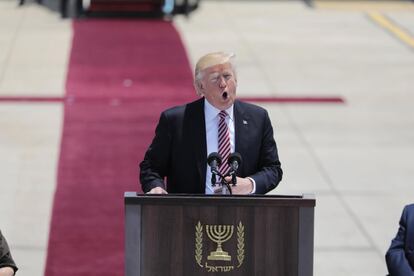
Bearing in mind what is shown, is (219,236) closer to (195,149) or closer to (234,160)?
(234,160)

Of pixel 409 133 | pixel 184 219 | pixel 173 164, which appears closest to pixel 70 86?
pixel 409 133

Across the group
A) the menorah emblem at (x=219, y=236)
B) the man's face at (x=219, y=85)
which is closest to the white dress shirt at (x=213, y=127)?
the man's face at (x=219, y=85)

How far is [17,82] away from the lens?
15688 mm

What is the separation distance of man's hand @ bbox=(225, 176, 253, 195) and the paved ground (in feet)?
10.7

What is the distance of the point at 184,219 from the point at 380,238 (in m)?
5.00

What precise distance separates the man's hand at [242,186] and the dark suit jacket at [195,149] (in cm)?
15

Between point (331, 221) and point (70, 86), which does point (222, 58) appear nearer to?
point (331, 221)

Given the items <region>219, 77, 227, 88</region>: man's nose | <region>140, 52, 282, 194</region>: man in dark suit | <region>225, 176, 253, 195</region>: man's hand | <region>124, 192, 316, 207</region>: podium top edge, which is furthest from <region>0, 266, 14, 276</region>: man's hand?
<region>219, 77, 227, 88</region>: man's nose

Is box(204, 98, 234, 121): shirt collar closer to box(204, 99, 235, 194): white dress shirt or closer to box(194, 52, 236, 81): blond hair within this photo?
box(204, 99, 235, 194): white dress shirt

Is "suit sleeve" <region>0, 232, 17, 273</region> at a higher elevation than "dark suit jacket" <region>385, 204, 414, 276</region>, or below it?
below

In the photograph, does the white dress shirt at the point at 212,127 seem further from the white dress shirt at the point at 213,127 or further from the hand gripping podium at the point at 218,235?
the hand gripping podium at the point at 218,235

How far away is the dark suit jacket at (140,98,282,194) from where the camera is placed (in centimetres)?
613

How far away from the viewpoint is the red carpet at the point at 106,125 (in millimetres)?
9578

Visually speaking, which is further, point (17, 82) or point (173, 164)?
point (17, 82)
